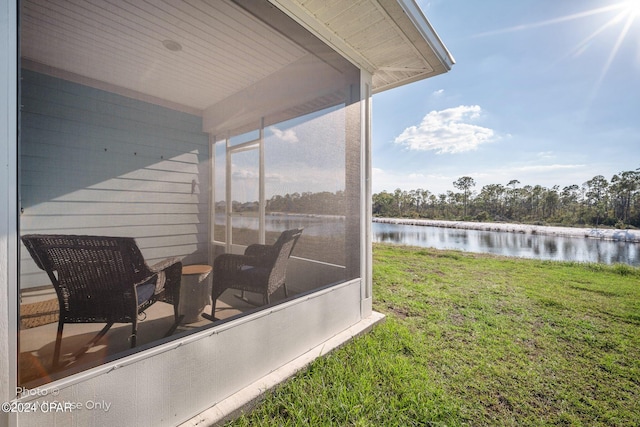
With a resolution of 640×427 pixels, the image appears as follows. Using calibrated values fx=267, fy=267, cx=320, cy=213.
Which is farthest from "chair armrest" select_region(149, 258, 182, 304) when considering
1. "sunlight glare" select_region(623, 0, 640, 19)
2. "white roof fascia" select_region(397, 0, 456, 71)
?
"sunlight glare" select_region(623, 0, 640, 19)

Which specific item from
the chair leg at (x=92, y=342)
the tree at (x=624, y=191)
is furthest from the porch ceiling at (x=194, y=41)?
the tree at (x=624, y=191)

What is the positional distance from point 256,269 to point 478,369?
6.01 ft

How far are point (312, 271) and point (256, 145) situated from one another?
3.43 ft

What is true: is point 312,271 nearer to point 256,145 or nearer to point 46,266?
point 256,145

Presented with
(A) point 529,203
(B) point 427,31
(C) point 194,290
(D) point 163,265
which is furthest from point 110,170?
(A) point 529,203

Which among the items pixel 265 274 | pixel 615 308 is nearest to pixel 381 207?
pixel 615 308

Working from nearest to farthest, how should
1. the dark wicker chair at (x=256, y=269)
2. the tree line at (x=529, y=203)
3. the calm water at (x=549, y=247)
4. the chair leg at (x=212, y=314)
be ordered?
the chair leg at (x=212, y=314) → the dark wicker chair at (x=256, y=269) → the calm water at (x=549, y=247) → the tree line at (x=529, y=203)

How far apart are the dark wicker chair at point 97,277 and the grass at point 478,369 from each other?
86 centimetres

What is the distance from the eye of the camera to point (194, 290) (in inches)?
55.1

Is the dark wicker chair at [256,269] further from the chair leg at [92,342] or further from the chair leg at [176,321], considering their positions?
the chair leg at [92,342]

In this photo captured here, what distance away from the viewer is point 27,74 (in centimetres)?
91

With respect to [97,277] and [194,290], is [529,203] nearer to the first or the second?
[194,290]

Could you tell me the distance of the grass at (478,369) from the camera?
61.8 inches

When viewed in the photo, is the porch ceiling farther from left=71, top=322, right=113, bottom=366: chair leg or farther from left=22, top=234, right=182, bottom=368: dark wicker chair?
left=71, top=322, right=113, bottom=366: chair leg
